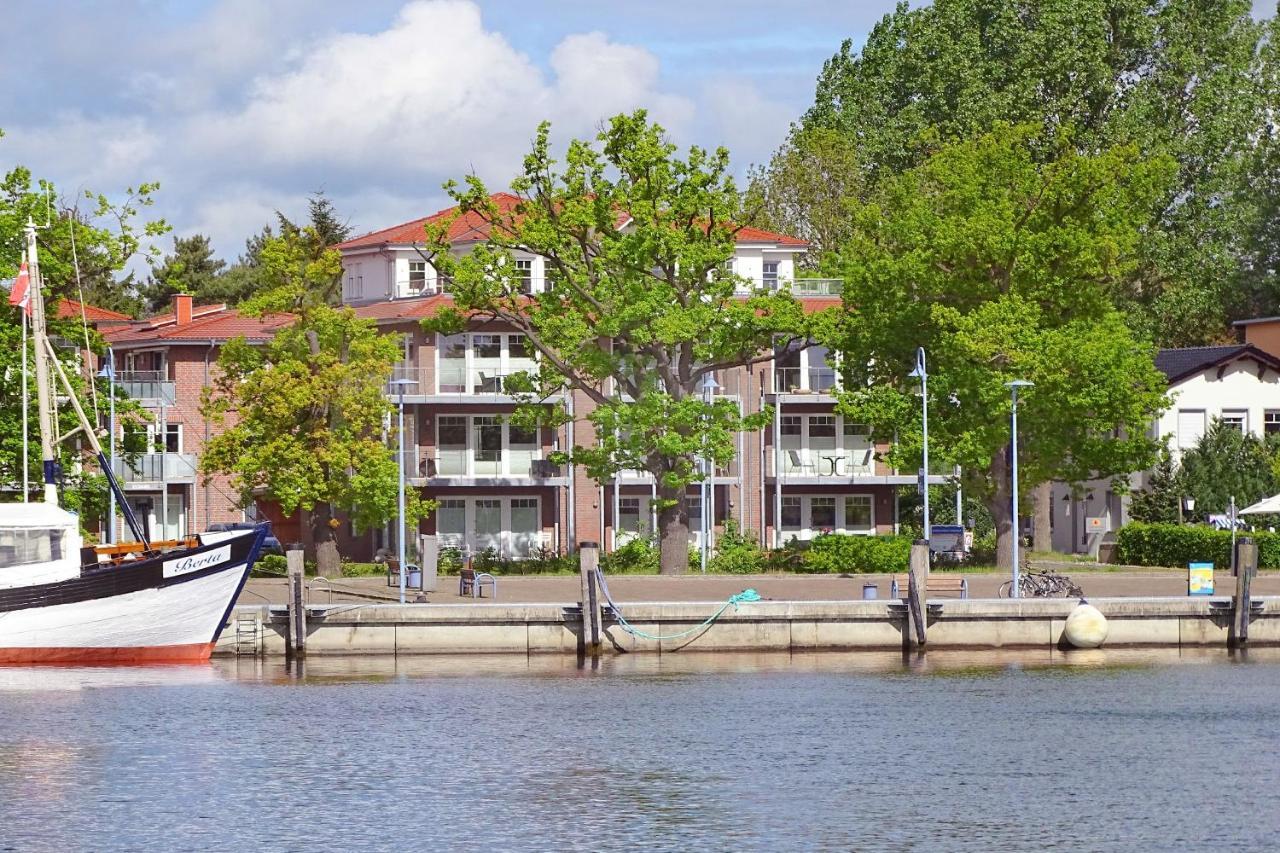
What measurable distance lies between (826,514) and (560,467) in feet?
42.2

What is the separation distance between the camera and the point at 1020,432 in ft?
247

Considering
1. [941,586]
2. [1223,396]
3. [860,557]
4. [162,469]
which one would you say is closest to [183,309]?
[162,469]

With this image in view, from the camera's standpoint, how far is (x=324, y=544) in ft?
247

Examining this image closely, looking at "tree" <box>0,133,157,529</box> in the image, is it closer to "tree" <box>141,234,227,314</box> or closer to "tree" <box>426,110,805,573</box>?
"tree" <box>426,110,805,573</box>

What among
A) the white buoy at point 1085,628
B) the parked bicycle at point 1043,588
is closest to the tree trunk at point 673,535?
the parked bicycle at point 1043,588

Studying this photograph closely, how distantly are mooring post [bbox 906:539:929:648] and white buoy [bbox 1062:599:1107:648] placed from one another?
12.0 ft

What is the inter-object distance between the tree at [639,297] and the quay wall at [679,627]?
56.8 feet

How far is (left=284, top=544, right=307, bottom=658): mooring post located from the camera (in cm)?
5178

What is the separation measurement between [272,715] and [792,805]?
1439cm

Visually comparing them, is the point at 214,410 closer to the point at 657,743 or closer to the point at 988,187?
the point at 988,187

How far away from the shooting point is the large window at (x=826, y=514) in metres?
90.8

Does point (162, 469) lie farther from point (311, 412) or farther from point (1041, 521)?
point (1041, 521)

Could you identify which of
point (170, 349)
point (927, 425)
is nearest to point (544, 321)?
point (927, 425)

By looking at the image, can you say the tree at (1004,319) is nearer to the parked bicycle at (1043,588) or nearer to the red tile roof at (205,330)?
the parked bicycle at (1043,588)
